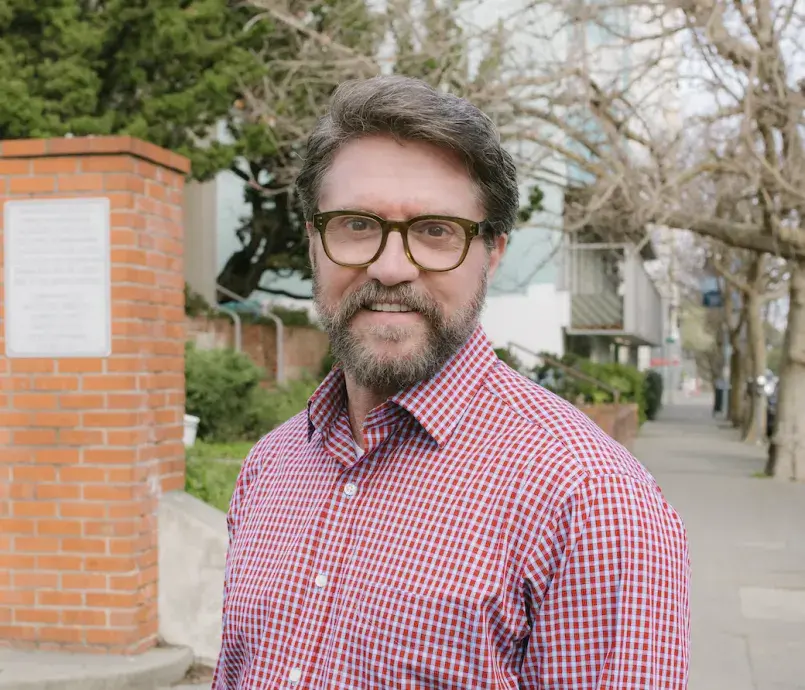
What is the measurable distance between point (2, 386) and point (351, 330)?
3.67m

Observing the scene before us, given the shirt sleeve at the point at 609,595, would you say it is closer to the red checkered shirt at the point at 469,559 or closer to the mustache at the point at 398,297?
the red checkered shirt at the point at 469,559

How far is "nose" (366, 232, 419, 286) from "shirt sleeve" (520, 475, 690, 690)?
44 cm

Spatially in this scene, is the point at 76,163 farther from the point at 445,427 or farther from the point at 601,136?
the point at 601,136

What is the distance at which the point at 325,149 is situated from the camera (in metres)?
1.79

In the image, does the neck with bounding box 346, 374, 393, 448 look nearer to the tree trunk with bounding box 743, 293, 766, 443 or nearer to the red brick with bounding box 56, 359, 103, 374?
the red brick with bounding box 56, 359, 103, 374

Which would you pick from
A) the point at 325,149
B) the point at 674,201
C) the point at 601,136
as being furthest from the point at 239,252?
the point at 325,149

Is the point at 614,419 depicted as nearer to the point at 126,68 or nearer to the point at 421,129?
the point at 126,68

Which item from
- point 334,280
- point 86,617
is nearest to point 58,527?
point 86,617

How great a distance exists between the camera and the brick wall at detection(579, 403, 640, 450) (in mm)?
15969

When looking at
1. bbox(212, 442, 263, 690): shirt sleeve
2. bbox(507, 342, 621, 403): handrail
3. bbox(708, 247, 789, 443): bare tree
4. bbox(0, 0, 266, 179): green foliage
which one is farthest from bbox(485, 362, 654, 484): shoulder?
bbox(708, 247, 789, 443): bare tree

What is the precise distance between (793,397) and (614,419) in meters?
2.84

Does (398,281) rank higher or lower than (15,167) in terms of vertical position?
lower

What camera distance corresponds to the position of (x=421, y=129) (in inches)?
64.9

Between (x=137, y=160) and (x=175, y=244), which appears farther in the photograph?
(x=175, y=244)
